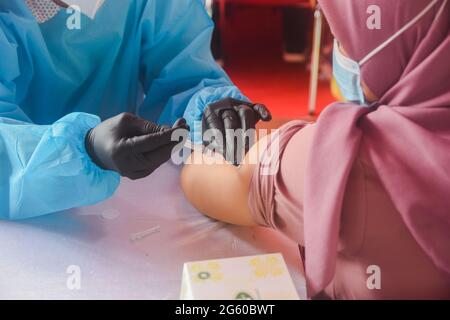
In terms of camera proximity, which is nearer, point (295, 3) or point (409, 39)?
point (409, 39)

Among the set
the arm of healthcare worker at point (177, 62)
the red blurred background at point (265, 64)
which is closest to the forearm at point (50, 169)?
the arm of healthcare worker at point (177, 62)

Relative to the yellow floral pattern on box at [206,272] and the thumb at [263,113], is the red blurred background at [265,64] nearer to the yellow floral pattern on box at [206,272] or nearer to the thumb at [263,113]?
the thumb at [263,113]

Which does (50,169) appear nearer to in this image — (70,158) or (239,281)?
(70,158)

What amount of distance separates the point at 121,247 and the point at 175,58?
0.43 m

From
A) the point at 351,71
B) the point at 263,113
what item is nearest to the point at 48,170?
the point at 263,113

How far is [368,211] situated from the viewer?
70 cm

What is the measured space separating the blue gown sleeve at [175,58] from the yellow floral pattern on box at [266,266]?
20.4 inches

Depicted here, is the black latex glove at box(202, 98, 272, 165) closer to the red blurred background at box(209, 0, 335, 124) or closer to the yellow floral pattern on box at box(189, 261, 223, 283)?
the yellow floral pattern on box at box(189, 261, 223, 283)

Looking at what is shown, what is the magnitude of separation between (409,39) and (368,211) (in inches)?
8.7

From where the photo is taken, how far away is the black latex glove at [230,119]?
2.84 ft

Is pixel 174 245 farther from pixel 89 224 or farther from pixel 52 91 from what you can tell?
pixel 52 91

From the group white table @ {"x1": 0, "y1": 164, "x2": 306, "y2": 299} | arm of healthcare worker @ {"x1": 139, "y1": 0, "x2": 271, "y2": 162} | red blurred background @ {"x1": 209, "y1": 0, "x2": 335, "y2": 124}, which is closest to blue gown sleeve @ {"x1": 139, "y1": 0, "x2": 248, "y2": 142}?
arm of healthcare worker @ {"x1": 139, "y1": 0, "x2": 271, "y2": 162}
